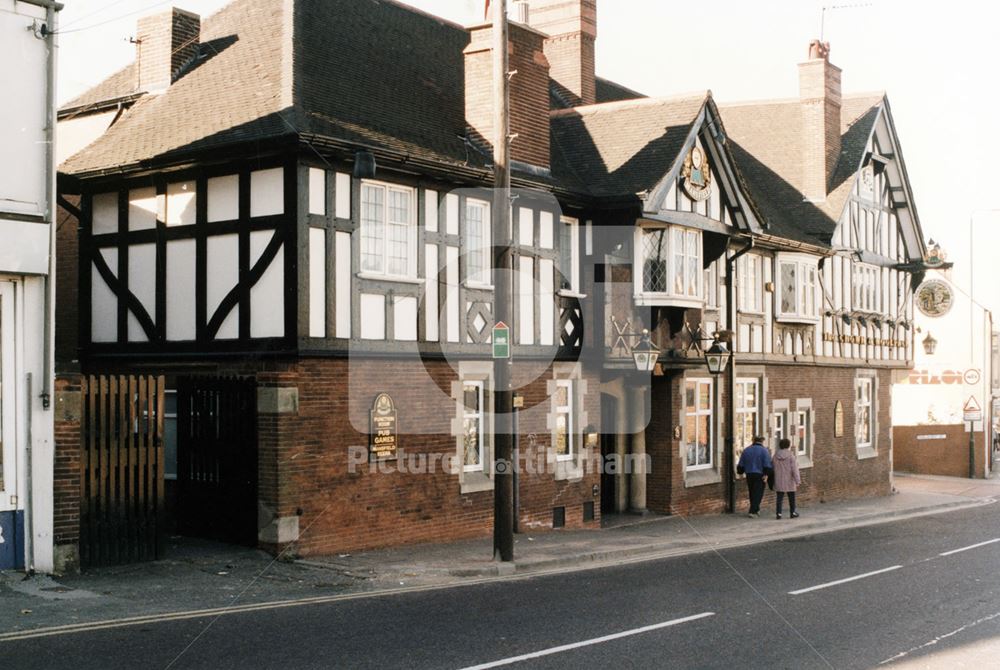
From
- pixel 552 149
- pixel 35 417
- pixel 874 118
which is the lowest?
pixel 35 417

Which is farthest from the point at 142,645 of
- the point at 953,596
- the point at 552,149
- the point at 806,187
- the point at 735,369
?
the point at 806,187

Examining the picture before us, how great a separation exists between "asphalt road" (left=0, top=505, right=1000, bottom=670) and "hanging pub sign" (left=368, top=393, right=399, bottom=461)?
3.11 m

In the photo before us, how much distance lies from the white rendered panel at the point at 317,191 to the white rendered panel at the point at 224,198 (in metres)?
1.22

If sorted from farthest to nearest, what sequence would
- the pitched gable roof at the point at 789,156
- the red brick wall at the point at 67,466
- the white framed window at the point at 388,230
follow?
the pitched gable roof at the point at 789,156 < the white framed window at the point at 388,230 < the red brick wall at the point at 67,466

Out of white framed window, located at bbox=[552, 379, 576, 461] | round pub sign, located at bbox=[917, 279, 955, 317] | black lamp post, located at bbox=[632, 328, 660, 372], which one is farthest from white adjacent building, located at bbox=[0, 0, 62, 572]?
round pub sign, located at bbox=[917, 279, 955, 317]

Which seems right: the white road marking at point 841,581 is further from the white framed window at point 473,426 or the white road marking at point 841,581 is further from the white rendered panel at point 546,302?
the white rendered panel at point 546,302

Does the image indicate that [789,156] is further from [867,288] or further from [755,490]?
[755,490]

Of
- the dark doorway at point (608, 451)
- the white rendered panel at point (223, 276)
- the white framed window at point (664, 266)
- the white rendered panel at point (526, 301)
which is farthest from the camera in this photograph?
the dark doorway at point (608, 451)

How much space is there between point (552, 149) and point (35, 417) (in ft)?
39.2

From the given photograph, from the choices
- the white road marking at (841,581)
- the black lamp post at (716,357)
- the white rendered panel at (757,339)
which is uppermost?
the white rendered panel at (757,339)

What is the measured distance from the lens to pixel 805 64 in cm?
2970

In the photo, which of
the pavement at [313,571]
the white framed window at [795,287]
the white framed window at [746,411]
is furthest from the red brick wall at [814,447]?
the white framed window at [795,287]

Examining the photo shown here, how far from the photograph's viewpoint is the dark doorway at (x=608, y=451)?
2288 cm

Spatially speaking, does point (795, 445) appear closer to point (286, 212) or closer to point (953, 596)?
point (953, 596)
